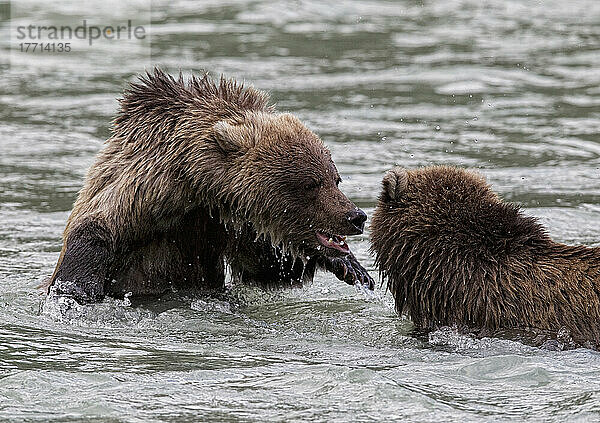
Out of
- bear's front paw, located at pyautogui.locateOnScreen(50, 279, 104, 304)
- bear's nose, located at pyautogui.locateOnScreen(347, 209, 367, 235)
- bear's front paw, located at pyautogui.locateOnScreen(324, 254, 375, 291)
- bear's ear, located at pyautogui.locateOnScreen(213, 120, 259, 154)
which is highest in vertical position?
bear's ear, located at pyautogui.locateOnScreen(213, 120, 259, 154)

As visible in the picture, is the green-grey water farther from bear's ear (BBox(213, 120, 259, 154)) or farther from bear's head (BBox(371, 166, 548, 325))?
bear's ear (BBox(213, 120, 259, 154))

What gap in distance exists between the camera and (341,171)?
39.9ft

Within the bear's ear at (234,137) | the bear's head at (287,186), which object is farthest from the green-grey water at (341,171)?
the bear's ear at (234,137)

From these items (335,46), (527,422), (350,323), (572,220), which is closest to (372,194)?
(572,220)

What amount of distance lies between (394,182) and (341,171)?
4.82 meters

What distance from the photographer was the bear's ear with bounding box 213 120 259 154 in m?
7.54

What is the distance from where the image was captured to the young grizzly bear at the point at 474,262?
6871mm

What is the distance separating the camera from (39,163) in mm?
12656

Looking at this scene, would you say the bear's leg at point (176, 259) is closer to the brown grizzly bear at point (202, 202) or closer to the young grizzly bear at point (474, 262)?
the brown grizzly bear at point (202, 202)

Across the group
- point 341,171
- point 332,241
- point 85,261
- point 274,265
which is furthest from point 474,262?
point 341,171

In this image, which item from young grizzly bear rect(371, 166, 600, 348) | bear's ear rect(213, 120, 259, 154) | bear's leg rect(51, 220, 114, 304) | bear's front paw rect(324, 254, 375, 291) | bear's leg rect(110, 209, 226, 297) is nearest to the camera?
young grizzly bear rect(371, 166, 600, 348)

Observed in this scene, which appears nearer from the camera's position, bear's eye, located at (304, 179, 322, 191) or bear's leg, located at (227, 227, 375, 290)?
bear's eye, located at (304, 179, 322, 191)

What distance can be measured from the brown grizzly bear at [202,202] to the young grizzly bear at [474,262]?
0.32 metres

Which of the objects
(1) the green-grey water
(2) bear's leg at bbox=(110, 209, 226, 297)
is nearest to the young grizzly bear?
(1) the green-grey water
